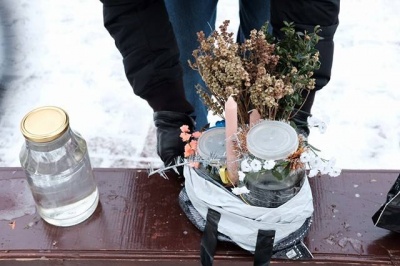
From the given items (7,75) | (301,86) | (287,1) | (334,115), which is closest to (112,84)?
(7,75)

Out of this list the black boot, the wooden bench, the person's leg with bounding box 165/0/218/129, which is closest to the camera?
the wooden bench

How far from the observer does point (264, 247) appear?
958mm

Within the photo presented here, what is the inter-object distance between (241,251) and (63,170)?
38cm

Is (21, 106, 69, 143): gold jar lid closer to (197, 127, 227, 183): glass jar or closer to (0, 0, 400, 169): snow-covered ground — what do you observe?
(197, 127, 227, 183): glass jar

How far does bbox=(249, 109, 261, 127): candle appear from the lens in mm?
884

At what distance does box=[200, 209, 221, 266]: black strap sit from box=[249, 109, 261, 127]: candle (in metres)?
0.19

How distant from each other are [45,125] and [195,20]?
63 cm

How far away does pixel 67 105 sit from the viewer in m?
1.96

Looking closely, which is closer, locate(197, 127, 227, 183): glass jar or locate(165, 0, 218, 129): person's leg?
locate(197, 127, 227, 183): glass jar

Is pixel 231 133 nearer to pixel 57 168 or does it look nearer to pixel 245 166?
pixel 245 166

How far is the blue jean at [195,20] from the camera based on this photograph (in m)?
1.41

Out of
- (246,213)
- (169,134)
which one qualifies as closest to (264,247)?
(246,213)

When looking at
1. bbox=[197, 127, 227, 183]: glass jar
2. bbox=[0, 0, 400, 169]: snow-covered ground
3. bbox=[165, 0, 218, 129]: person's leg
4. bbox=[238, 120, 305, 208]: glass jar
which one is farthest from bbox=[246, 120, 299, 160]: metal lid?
bbox=[0, 0, 400, 169]: snow-covered ground

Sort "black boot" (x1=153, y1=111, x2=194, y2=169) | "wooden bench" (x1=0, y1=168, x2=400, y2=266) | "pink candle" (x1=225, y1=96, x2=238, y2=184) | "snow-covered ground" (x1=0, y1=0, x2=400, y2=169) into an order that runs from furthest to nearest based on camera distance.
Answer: "snow-covered ground" (x1=0, y1=0, x2=400, y2=169)
"black boot" (x1=153, y1=111, x2=194, y2=169)
"wooden bench" (x1=0, y1=168, x2=400, y2=266)
"pink candle" (x1=225, y1=96, x2=238, y2=184)
